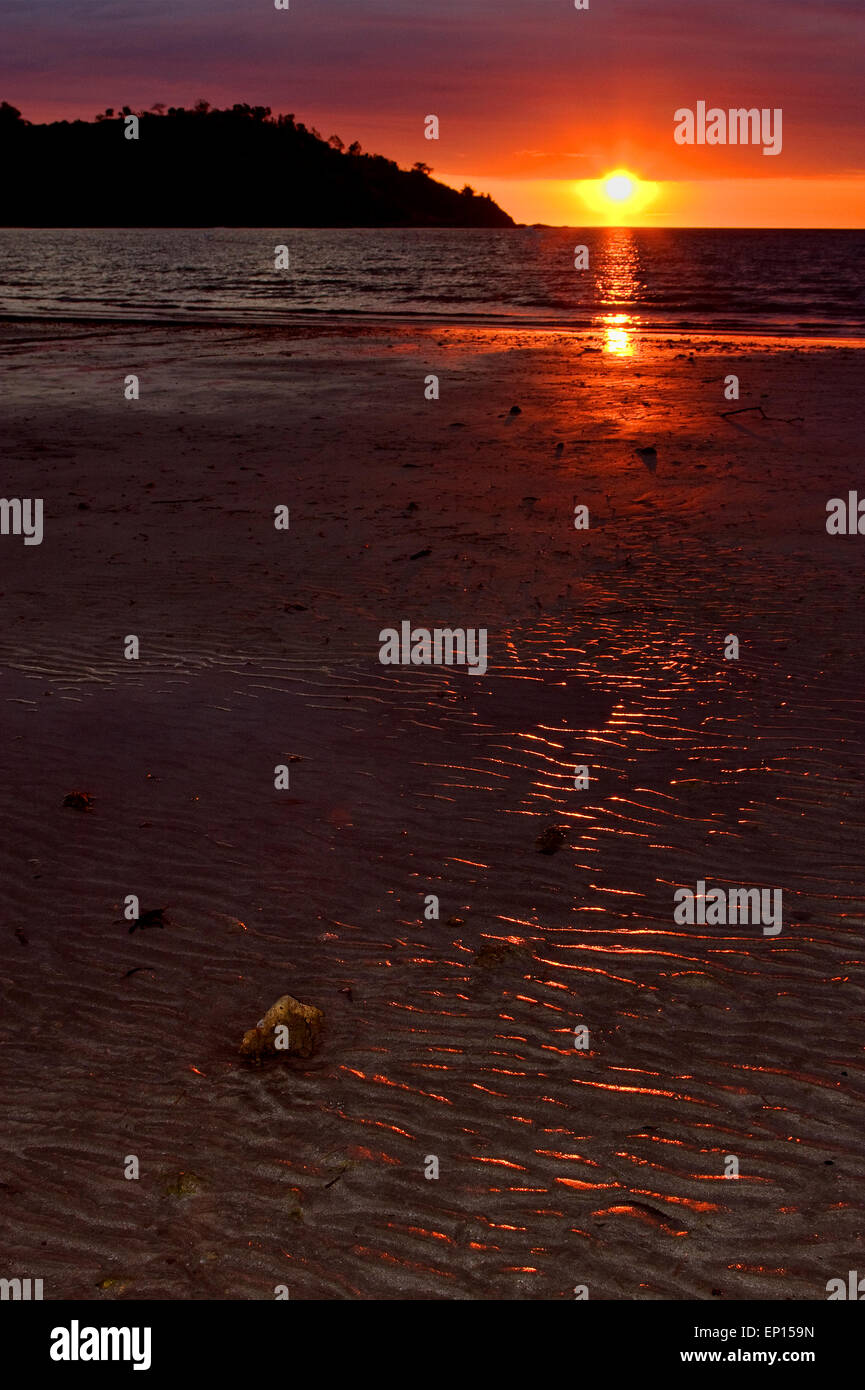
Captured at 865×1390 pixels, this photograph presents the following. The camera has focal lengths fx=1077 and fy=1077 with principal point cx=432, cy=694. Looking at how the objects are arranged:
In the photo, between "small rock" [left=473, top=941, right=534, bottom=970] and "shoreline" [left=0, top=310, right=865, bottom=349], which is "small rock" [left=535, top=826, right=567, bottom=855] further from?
"shoreline" [left=0, top=310, right=865, bottom=349]

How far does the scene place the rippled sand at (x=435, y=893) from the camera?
3697 mm

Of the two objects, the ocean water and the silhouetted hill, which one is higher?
the silhouetted hill

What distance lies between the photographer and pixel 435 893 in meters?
5.57

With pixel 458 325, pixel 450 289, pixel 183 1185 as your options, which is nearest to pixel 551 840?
pixel 183 1185

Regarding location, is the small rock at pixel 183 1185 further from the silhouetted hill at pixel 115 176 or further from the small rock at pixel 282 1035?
the silhouetted hill at pixel 115 176

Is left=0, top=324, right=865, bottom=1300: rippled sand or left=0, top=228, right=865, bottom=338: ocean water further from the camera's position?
left=0, top=228, right=865, bottom=338: ocean water

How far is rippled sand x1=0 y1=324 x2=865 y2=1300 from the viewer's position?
3697 millimetres

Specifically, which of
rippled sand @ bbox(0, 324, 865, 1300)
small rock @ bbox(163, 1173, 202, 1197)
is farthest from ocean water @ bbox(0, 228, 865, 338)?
small rock @ bbox(163, 1173, 202, 1197)

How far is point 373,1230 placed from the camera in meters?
3.65

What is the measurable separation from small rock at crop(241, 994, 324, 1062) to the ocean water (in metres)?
33.1

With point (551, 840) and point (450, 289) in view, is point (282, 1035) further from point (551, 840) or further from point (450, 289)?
point (450, 289)

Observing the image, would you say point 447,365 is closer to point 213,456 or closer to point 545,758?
point 213,456

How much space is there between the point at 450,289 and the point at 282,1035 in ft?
190
